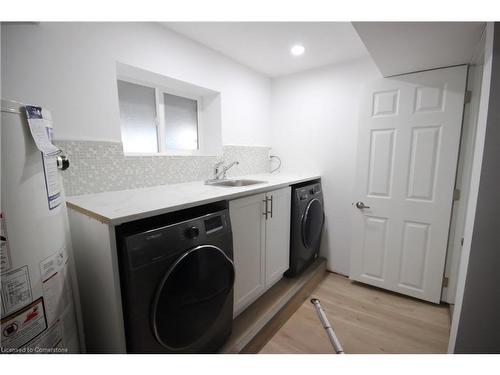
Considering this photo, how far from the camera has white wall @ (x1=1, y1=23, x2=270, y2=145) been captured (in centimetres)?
109

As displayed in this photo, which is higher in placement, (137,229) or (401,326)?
(137,229)

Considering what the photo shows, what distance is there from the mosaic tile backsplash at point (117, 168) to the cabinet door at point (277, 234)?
0.73 metres

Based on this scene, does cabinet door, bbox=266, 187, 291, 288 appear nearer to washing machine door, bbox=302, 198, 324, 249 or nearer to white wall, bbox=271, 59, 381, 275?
washing machine door, bbox=302, 198, 324, 249

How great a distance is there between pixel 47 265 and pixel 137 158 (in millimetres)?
906

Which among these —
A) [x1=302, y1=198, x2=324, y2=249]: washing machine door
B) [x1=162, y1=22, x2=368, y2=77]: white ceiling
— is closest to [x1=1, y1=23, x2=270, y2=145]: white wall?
[x1=162, y1=22, x2=368, y2=77]: white ceiling

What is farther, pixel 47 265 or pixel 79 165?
pixel 79 165

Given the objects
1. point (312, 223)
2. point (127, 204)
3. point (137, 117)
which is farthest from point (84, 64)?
point (312, 223)

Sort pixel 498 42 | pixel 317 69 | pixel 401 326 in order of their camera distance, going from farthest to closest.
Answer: pixel 317 69 → pixel 401 326 → pixel 498 42

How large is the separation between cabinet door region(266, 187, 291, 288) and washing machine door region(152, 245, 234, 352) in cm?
59

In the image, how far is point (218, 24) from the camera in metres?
1.63

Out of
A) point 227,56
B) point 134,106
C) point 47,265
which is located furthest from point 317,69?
point 47,265

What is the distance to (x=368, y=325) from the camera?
5.60 feet

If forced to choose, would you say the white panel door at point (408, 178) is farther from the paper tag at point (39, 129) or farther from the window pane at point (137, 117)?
the paper tag at point (39, 129)

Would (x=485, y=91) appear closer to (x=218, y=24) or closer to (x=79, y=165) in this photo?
(x=218, y=24)
